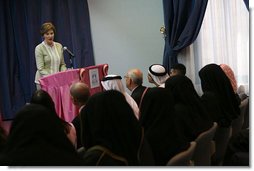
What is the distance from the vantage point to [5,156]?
1.64 meters

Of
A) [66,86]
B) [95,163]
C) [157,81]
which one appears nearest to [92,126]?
[95,163]

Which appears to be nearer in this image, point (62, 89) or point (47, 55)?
point (62, 89)

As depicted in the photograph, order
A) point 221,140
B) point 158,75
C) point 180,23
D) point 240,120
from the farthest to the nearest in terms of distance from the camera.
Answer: point 180,23
point 158,75
point 240,120
point 221,140

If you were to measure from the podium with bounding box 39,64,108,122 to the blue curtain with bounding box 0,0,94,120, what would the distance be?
206 centimetres

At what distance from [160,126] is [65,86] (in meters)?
1.48

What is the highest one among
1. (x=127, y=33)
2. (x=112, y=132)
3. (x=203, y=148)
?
(x=127, y=33)

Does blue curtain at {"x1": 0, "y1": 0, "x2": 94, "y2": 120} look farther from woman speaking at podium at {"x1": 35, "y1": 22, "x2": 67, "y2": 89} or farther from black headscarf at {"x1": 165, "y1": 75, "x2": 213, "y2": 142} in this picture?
black headscarf at {"x1": 165, "y1": 75, "x2": 213, "y2": 142}

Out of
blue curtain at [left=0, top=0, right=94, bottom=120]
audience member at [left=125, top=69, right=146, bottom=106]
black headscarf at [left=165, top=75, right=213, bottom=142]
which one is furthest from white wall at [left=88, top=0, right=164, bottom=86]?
black headscarf at [left=165, top=75, right=213, bottom=142]

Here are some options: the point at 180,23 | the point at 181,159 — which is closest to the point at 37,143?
the point at 181,159

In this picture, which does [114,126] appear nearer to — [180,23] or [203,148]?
[203,148]

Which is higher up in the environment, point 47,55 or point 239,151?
point 47,55

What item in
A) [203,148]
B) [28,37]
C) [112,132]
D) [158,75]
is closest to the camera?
[112,132]

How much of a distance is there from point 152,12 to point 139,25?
0.26m

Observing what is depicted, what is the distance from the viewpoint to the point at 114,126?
1736 mm
